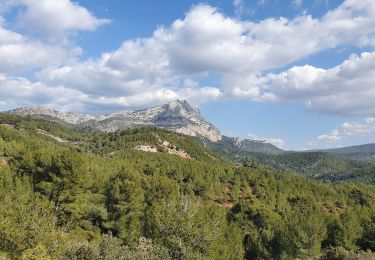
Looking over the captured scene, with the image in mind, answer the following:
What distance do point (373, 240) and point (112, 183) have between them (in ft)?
180

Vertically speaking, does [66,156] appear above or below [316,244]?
above

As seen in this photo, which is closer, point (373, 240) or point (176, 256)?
point (176, 256)

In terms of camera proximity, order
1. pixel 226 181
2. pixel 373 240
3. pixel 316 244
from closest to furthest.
Result: 1. pixel 316 244
2. pixel 373 240
3. pixel 226 181

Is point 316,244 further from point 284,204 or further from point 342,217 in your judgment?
point 284,204

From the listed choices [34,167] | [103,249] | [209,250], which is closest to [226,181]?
[34,167]

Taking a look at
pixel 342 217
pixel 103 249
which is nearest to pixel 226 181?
pixel 342 217

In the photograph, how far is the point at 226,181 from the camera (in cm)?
15950

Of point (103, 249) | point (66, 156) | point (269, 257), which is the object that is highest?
point (66, 156)

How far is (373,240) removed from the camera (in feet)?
276

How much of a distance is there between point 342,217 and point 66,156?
59235 mm

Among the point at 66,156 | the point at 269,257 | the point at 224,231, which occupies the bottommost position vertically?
the point at 269,257

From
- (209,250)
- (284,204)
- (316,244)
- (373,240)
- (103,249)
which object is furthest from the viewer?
(284,204)

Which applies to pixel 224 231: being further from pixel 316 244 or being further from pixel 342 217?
pixel 342 217

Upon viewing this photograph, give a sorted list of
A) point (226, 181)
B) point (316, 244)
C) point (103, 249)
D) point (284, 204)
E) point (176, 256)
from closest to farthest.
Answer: point (103, 249)
point (176, 256)
point (316, 244)
point (284, 204)
point (226, 181)
